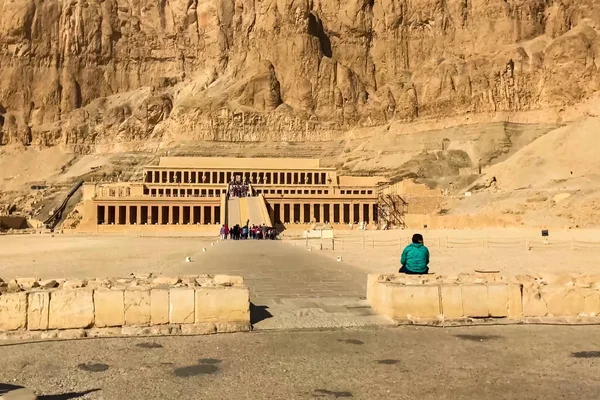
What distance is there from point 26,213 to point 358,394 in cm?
9229

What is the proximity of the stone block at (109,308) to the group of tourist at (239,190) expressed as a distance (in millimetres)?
64576

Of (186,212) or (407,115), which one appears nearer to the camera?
(186,212)

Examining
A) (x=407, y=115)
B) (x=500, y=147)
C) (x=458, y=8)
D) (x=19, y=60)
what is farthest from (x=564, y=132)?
(x=19, y=60)

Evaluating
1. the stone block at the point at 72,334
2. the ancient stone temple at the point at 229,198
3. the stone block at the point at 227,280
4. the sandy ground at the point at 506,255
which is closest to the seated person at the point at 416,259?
the stone block at the point at 227,280

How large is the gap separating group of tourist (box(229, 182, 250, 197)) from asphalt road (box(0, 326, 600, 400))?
6570 cm

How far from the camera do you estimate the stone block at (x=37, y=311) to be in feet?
31.0

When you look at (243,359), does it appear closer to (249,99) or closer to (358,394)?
(358,394)

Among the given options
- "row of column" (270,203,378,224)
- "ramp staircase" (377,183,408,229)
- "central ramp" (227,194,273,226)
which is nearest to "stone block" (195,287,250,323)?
"central ramp" (227,194,273,226)

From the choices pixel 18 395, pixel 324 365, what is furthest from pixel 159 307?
pixel 18 395

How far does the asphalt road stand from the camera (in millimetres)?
6535

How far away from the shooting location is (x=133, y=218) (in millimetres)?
71188

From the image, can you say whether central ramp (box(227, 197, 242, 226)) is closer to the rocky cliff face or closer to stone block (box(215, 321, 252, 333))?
stone block (box(215, 321, 252, 333))

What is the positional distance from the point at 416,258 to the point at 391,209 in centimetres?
6063

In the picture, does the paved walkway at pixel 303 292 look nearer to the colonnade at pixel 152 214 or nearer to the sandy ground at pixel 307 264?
the sandy ground at pixel 307 264
